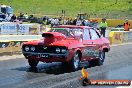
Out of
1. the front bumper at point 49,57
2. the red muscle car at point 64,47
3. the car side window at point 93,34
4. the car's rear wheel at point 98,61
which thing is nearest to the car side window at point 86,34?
the red muscle car at point 64,47

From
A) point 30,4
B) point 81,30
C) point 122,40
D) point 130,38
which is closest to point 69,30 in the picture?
point 81,30

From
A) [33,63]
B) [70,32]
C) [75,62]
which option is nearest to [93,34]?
[70,32]

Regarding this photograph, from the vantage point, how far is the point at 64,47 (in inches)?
544

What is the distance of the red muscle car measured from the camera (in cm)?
1391

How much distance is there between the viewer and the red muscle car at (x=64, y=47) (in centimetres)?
1391

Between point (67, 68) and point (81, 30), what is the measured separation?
1648 millimetres

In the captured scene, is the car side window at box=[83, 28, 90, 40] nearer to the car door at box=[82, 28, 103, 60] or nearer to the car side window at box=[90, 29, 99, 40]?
the car door at box=[82, 28, 103, 60]

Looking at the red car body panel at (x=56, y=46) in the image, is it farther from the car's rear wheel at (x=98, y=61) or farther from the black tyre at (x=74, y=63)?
the car's rear wheel at (x=98, y=61)

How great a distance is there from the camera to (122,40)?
33.2m

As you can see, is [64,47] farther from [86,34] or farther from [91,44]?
[91,44]

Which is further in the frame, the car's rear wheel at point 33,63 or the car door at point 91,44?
the car door at point 91,44

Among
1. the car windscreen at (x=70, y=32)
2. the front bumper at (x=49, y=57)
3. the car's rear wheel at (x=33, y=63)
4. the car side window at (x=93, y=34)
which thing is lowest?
the car's rear wheel at (x=33, y=63)

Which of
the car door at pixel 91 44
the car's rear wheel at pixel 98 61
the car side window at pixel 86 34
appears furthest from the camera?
the car's rear wheel at pixel 98 61

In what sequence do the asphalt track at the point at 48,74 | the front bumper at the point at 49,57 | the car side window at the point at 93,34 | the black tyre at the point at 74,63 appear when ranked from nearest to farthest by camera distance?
the asphalt track at the point at 48,74 < the front bumper at the point at 49,57 < the black tyre at the point at 74,63 < the car side window at the point at 93,34
